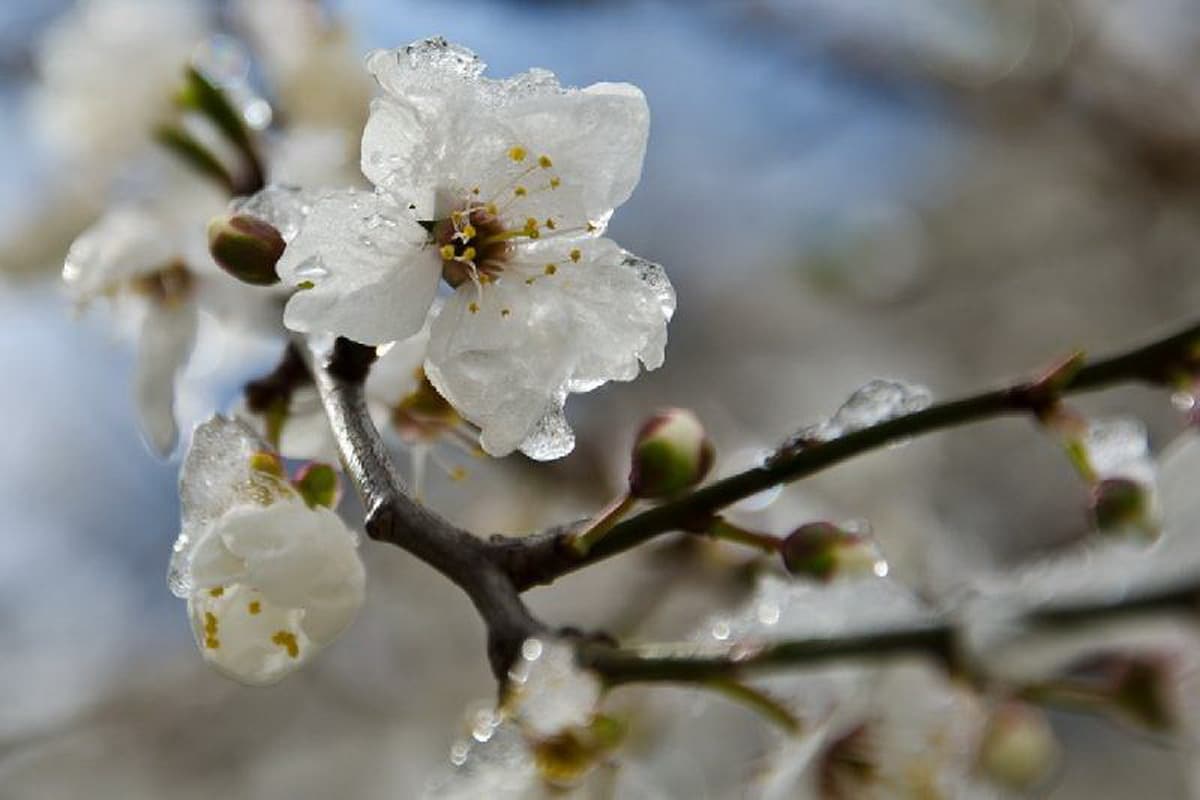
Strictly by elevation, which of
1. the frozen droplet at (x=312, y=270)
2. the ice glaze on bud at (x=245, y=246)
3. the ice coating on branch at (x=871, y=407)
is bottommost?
the frozen droplet at (x=312, y=270)

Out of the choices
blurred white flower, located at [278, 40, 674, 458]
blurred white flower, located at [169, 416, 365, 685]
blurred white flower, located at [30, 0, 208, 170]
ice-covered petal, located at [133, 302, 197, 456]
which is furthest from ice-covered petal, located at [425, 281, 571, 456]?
blurred white flower, located at [30, 0, 208, 170]

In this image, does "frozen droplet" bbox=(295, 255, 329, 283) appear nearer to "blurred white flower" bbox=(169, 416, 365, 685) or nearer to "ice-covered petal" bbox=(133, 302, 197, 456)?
"blurred white flower" bbox=(169, 416, 365, 685)

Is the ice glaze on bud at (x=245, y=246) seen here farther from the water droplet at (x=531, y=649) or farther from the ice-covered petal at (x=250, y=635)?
the water droplet at (x=531, y=649)

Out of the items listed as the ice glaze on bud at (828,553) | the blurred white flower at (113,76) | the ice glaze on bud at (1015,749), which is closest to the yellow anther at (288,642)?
the ice glaze on bud at (828,553)

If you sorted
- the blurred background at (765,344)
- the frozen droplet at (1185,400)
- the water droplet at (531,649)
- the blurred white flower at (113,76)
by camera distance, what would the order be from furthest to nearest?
the blurred background at (765,344)
the blurred white flower at (113,76)
the frozen droplet at (1185,400)
the water droplet at (531,649)

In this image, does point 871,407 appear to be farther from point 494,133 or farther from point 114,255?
point 114,255

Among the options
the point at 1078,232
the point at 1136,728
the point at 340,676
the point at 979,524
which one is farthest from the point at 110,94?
the point at 1078,232

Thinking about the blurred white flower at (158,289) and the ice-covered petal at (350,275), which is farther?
the blurred white flower at (158,289)
